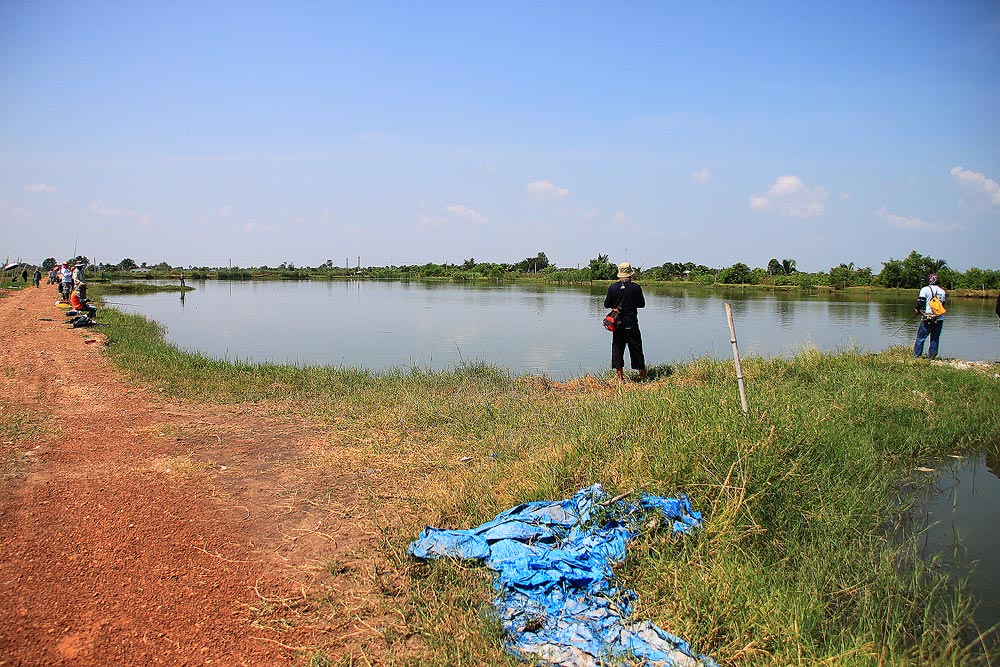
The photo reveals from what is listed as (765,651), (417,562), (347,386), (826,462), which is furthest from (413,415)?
(765,651)

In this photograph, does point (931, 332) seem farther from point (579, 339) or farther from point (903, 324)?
point (903, 324)

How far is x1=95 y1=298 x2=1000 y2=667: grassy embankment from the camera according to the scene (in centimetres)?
284

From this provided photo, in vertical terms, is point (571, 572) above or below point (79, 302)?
below

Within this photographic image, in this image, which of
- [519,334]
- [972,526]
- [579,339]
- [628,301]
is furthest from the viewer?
[519,334]

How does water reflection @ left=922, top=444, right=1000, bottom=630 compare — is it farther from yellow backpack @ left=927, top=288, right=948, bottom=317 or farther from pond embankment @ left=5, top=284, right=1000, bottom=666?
yellow backpack @ left=927, top=288, right=948, bottom=317

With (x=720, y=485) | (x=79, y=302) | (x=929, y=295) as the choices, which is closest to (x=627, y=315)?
(x=720, y=485)

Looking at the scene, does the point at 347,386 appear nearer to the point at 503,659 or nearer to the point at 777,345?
the point at 503,659

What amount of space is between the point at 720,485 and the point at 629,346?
508 centimetres

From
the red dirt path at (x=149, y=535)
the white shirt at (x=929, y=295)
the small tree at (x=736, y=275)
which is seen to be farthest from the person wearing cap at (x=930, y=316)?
the small tree at (x=736, y=275)

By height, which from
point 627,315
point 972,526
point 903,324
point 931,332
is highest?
point 627,315

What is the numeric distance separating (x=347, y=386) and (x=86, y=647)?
5826mm

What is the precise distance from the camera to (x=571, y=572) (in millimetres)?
3143

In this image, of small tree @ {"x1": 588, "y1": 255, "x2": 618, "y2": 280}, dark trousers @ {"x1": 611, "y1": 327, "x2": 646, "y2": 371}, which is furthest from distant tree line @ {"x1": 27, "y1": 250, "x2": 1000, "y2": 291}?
dark trousers @ {"x1": 611, "y1": 327, "x2": 646, "y2": 371}

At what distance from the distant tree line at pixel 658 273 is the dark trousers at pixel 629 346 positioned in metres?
21.2
